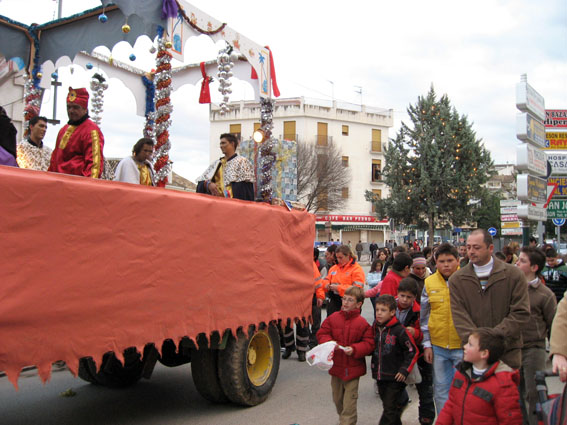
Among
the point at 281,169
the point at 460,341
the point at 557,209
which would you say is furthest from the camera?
the point at 557,209

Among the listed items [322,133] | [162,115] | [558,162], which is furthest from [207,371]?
[322,133]

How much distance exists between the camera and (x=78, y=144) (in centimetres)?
561

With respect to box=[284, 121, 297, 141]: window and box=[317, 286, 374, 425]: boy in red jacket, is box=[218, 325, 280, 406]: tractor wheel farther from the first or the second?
box=[284, 121, 297, 141]: window

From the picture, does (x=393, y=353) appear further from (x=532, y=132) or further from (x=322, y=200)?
(x=322, y=200)

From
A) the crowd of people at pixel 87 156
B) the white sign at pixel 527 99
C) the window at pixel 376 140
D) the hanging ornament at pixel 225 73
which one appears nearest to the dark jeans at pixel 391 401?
the crowd of people at pixel 87 156

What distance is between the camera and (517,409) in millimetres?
3365

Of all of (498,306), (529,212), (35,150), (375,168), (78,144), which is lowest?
(498,306)

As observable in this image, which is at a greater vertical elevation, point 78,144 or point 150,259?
point 78,144

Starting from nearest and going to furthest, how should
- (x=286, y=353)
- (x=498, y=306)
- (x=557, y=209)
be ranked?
1. (x=498, y=306)
2. (x=286, y=353)
3. (x=557, y=209)

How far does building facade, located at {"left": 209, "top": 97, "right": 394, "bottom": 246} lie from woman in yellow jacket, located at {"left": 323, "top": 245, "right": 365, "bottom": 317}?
36975 mm

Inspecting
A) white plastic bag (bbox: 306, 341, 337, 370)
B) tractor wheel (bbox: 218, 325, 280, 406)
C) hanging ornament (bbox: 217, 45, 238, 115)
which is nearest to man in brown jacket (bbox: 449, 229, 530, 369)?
white plastic bag (bbox: 306, 341, 337, 370)

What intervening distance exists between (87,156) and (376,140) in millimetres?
46421

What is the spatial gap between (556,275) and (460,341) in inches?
176

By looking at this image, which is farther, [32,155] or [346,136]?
[346,136]
